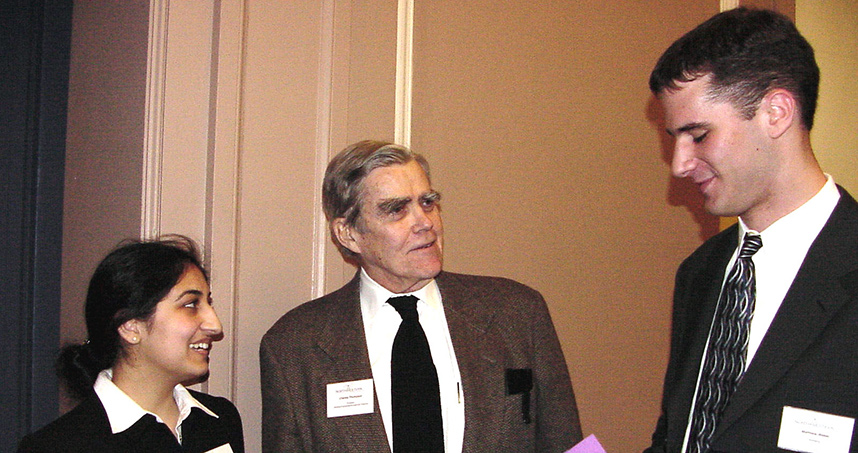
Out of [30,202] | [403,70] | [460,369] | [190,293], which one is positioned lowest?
[460,369]

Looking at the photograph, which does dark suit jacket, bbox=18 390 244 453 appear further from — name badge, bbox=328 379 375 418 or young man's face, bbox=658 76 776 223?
young man's face, bbox=658 76 776 223

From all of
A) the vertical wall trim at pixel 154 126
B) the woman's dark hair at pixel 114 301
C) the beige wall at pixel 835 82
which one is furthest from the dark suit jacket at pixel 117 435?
the beige wall at pixel 835 82

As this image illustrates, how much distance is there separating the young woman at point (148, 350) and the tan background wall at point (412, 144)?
0.82 ft

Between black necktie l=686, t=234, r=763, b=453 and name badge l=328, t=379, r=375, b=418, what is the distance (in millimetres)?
922

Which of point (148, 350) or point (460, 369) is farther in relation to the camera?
point (460, 369)

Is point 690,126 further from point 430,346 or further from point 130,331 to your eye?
point 130,331

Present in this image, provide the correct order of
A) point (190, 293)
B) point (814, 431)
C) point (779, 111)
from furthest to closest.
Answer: point (190, 293) < point (779, 111) < point (814, 431)

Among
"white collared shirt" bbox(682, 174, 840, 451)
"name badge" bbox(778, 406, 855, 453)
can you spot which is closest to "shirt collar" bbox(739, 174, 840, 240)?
"white collared shirt" bbox(682, 174, 840, 451)

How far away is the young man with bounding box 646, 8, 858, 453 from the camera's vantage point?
179 centimetres

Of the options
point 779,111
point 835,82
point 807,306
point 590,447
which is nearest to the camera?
point 807,306

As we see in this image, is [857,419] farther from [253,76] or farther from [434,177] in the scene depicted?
[253,76]

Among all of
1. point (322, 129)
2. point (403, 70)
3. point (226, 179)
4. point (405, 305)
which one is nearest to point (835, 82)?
point (403, 70)

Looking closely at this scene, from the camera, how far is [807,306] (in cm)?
185

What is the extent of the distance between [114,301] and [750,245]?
1.76m
